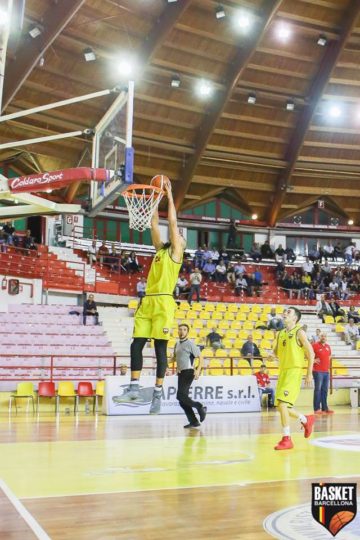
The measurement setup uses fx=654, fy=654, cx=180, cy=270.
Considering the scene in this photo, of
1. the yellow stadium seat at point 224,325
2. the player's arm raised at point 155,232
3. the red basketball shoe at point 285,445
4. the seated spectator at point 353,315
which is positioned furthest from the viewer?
the seated spectator at point 353,315

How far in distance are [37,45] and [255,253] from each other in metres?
15.2

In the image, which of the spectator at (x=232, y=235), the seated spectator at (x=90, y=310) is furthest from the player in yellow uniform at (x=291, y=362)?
the spectator at (x=232, y=235)

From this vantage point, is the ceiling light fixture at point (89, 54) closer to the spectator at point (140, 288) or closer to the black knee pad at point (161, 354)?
the spectator at point (140, 288)

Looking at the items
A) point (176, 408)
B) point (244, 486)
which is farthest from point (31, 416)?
point (244, 486)

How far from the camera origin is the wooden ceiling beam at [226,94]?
24.0 metres

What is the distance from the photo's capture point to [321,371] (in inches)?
596

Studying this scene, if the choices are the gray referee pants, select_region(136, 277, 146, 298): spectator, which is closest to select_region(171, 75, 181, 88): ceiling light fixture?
select_region(136, 277, 146, 298): spectator

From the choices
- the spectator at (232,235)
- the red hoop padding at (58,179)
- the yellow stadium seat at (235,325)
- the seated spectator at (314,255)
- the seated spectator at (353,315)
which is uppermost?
the spectator at (232,235)

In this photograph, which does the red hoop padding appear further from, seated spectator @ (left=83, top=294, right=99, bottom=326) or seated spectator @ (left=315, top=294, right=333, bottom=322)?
seated spectator @ (left=315, top=294, right=333, bottom=322)

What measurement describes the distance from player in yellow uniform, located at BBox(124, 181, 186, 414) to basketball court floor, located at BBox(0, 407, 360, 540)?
1.05 meters

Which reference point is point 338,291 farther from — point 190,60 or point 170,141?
point 190,60

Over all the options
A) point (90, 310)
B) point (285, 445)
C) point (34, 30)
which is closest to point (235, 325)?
point (90, 310)

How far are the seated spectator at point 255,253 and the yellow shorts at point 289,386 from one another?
22.9 meters

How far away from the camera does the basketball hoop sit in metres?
7.62
